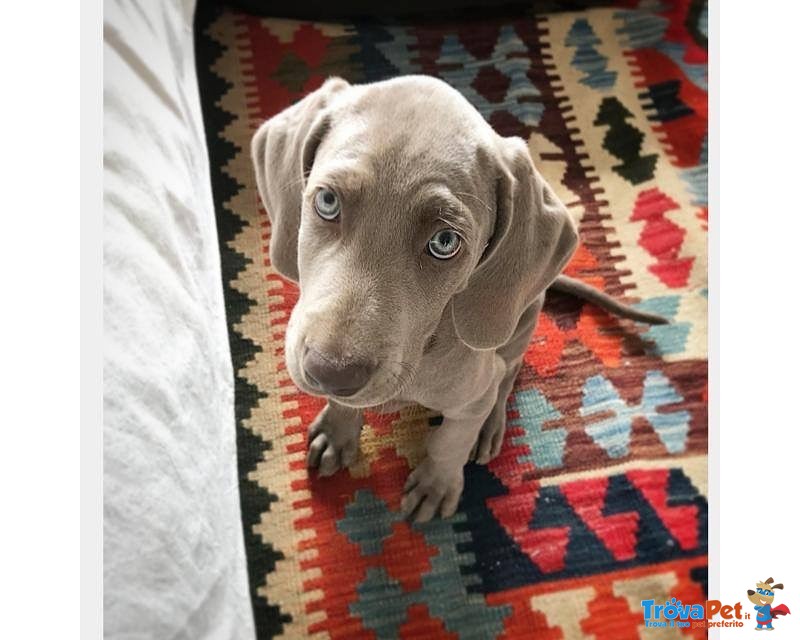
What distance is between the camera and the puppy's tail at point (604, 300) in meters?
2.62

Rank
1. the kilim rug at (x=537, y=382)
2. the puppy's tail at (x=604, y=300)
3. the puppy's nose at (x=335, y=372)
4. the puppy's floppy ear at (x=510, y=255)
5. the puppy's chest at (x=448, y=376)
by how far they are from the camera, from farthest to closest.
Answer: the puppy's tail at (x=604, y=300) < the kilim rug at (x=537, y=382) < the puppy's chest at (x=448, y=376) < the puppy's floppy ear at (x=510, y=255) < the puppy's nose at (x=335, y=372)

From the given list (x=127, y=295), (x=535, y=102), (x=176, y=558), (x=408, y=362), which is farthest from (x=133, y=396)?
(x=535, y=102)

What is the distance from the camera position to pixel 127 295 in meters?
1.58

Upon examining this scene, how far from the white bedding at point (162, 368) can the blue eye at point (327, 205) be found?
18.5 inches

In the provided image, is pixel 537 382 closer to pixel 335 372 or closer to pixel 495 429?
pixel 495 429

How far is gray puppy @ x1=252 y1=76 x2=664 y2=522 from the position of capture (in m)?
1.42

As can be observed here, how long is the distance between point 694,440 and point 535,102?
5.03 ft

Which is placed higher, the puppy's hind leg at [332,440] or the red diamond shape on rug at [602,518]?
the puppy's hind leg at [332,440]

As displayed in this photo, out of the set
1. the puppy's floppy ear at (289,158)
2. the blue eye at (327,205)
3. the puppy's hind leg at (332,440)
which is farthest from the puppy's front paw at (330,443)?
the blue eye at (327,205)

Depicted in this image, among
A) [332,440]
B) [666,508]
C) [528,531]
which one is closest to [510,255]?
[332,440]
